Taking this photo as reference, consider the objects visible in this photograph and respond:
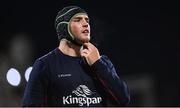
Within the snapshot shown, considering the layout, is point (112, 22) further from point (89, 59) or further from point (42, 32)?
point (89, 59)

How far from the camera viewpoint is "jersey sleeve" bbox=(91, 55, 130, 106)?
2.51 m

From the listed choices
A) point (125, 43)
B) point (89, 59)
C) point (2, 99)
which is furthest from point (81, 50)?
point (125, 43)

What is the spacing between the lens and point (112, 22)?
707 centimetres

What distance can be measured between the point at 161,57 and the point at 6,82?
262 centimetres

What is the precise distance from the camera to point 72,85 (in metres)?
2.56

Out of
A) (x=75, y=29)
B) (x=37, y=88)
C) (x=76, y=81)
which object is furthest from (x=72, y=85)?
(x=75, y=29)

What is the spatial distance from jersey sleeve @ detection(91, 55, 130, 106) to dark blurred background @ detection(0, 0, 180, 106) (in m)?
3.48

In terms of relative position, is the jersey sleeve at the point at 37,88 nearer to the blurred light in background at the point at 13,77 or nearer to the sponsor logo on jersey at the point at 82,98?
the sponsor logo on jersey at the point at 82,98

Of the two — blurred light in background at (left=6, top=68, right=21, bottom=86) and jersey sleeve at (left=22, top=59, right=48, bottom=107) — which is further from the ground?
jersey sleeve at (left=22, top=59, right=48, bottom=107)

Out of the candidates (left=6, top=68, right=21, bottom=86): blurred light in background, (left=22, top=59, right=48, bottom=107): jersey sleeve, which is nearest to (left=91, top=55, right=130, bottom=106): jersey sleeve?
(left=22, top=59, right=48, bottom=107): jersey sleeve

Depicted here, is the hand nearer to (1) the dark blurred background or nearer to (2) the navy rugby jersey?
(2) the navy rugby jersey

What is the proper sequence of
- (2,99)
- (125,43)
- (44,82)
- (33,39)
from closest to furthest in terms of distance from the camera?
(44,82)
(2,99)
(33,39)
(125,43)

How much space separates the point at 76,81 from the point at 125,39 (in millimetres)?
4777

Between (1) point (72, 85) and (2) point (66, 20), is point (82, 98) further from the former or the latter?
(2) point (66, 20)
